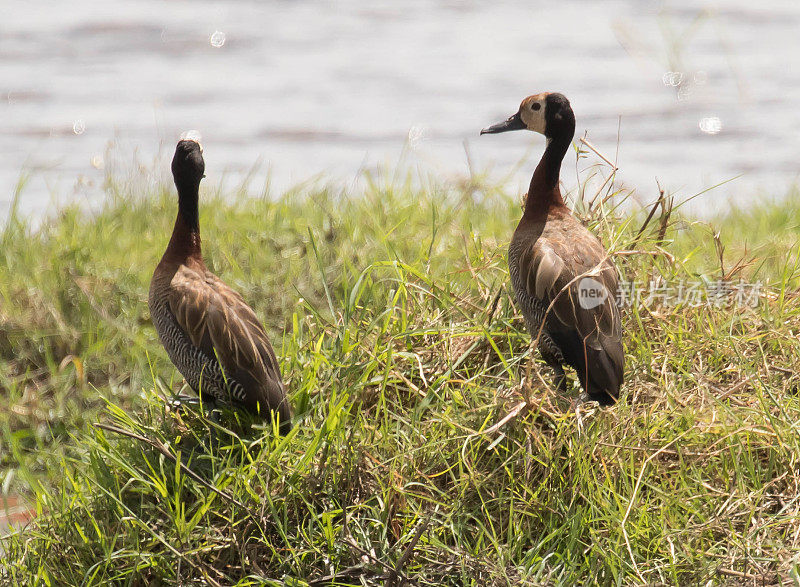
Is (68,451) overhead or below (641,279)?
below

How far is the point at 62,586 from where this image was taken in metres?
3.84

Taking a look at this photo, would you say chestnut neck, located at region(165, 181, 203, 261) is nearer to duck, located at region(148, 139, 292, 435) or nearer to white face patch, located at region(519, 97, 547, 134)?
duck, located at region(148, 139, 292, 435)

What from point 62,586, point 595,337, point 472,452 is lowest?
point 62,586

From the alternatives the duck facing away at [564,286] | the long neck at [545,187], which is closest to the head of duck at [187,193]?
the duck facing away at [564,286]

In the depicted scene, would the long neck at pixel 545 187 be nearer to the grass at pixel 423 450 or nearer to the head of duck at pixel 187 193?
the grass at pixel 423 450

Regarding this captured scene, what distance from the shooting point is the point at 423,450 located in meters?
4.02

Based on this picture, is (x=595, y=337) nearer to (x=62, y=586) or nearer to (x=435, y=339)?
(x=435, y=339)

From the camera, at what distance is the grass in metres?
3.76

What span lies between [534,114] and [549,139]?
5.0 inches

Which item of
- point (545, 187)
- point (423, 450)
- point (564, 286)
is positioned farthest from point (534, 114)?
point (423, 450)

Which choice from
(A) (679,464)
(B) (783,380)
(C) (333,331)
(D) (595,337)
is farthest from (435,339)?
(B) (783,380)

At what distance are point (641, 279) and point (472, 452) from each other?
1.44 metres

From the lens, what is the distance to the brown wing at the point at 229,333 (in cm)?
399

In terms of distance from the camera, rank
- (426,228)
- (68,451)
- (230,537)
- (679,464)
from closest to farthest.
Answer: (230,537), (679,464), (68,451), (426,228)
